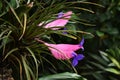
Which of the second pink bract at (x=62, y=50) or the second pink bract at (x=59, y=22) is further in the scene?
the second pink bract at (x=59, y=22)

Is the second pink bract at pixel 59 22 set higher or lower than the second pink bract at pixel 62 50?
higher

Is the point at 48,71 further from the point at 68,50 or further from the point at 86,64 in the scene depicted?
the point at 68,50

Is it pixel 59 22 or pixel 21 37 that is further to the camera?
pixel 59 22

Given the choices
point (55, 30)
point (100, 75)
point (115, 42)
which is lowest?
point (100, 75)

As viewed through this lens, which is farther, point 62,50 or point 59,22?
point 59,22

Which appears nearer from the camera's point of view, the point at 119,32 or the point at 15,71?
the point at 15,71

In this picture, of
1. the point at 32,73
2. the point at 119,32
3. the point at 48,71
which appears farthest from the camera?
the point at 119,32

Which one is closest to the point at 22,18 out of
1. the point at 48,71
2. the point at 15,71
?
the point at 15,71

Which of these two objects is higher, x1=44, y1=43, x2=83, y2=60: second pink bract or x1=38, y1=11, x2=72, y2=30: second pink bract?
x1=38, y1=11, x2=72, y2=30: second pink bract

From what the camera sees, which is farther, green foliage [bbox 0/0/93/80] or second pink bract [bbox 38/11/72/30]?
second pink bract [bbox 38/11/72/30]

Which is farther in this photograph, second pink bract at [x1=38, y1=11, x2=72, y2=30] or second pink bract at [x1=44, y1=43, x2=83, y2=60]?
second pink bract at [x1=38, y1=11, x2=72, y2=30]

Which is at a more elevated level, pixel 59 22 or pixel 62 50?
pixel 59 22
